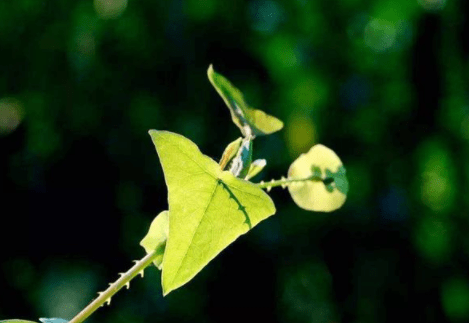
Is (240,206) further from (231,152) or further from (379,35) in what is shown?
(379,35)

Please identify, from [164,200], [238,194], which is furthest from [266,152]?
[238,194]

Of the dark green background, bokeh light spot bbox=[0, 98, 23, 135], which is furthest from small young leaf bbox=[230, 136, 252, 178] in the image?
bokeh light spot bbox=[0, 98, 23, 135]

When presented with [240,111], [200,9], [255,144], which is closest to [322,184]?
[240,111]

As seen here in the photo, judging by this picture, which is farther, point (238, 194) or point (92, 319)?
point (92, 319)

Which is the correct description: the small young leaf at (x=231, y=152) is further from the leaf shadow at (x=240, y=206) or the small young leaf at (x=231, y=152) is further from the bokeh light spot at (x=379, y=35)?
the bokeh light spot at (x=379, y=35)

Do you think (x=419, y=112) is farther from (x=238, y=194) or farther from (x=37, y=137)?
(x=238, y=194)

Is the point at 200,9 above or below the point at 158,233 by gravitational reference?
below

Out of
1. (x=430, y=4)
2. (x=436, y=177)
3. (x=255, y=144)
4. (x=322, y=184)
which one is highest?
(x=322, y=184)
